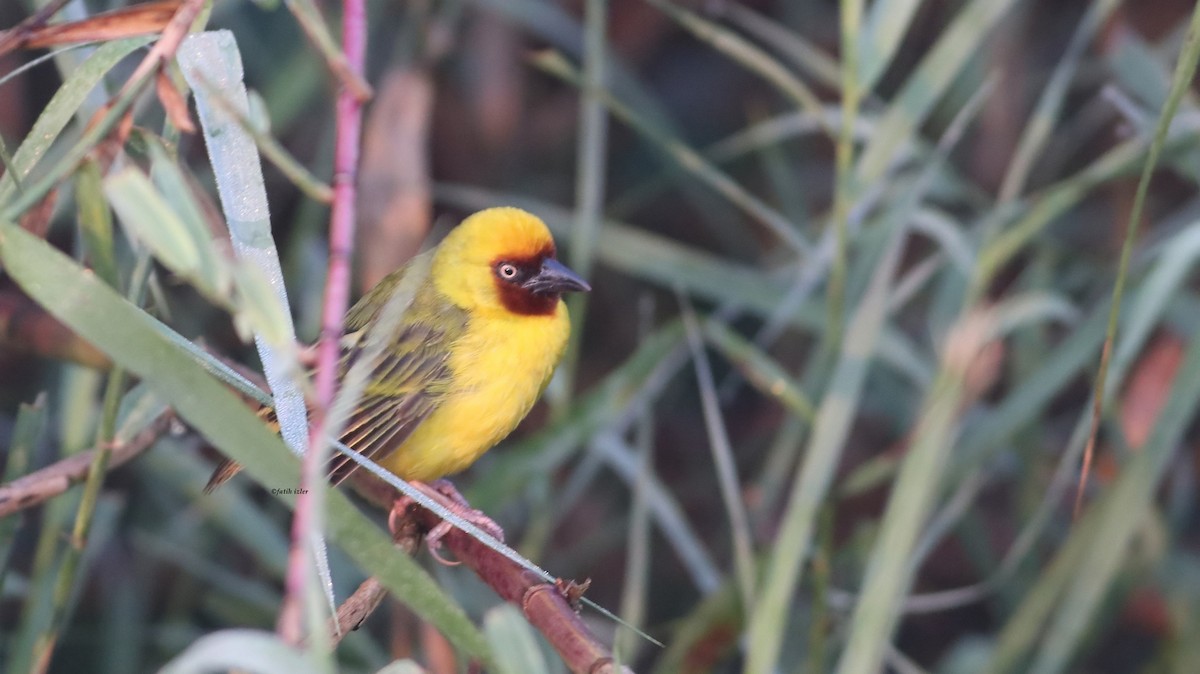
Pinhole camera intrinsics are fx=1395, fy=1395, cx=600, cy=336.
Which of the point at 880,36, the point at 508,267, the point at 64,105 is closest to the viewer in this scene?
the point at 64,105

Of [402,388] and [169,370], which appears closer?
[169,370]

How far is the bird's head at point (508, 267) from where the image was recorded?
251 centimetres

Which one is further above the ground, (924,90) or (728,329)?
(924,90)

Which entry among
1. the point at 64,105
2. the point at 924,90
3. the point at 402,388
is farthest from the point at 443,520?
the point at 924,90

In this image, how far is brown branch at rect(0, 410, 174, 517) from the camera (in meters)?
1.75

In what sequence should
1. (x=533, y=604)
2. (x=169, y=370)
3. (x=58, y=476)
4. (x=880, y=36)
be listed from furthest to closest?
(x=880, y=36)
(x=58, y=476)
(x=533, y=604)
(x=169, y=370)

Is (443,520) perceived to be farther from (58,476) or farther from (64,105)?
(64,105)

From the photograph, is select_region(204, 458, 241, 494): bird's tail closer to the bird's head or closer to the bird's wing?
the bird's wing

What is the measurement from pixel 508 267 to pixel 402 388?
29 centimetres

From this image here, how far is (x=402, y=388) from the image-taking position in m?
2.50

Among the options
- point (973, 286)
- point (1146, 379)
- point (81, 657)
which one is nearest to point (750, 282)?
point (973, 286)

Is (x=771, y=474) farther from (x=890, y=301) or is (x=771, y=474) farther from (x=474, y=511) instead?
(x=474, y=511)

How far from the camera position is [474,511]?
2326 mm

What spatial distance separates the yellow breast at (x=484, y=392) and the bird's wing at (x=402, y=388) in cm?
2
